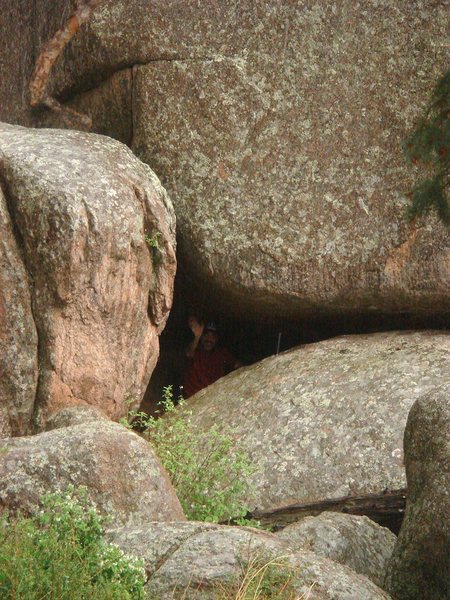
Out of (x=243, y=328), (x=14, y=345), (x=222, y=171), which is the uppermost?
(x=222, y=171)

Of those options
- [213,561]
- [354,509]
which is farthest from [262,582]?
[354,509]

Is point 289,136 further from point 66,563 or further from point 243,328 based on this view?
point 66,563

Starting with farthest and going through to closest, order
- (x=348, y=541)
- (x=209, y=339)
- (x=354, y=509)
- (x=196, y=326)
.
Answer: (x=209, y=339), (x=196, y=326), (x=354, y=509), (x=348, y=541)

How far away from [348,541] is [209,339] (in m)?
5.26

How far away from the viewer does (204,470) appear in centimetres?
1052

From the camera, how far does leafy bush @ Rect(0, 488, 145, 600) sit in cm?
639

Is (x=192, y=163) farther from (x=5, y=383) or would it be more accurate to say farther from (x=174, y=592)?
(x=174, y=592)

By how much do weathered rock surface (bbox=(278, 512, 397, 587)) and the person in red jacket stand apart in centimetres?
470

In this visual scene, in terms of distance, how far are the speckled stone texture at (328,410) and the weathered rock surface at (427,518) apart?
2793 millimetres

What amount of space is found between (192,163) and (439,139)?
3196 millimetres

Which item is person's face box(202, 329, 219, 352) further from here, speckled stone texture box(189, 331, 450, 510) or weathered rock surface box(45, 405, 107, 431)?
weathered rock surface box(45, 405, 107, 431)

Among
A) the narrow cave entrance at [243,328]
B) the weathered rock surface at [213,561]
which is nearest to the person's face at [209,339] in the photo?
the narrow cave entrance at [243,328]

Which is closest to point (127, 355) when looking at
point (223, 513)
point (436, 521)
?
point (223, 513)

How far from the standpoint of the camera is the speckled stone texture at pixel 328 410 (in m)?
11.1
